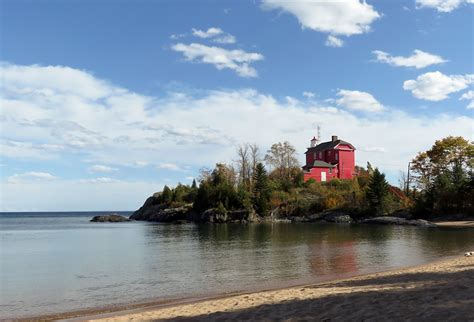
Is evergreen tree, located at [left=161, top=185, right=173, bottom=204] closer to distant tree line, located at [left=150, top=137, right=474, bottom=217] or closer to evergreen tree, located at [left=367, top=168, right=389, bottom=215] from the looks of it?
distant tree line, located at [left=150, top=137, right=474, bottom=217]

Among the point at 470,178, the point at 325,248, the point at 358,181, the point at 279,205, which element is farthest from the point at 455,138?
the point at 325,248

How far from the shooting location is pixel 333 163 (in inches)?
3900

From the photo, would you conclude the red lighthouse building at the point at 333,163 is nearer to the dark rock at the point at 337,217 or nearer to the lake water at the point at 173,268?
the dark rock at the point at 337,217

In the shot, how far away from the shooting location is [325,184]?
9425 centimetres

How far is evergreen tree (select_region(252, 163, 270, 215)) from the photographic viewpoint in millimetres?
90125

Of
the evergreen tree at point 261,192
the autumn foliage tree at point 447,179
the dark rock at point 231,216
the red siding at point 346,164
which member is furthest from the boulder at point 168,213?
the autumn foliage tree at point 447,179

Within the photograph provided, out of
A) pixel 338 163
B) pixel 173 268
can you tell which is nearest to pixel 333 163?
pixel 338 163

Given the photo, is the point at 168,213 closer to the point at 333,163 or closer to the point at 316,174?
the point at 316,174

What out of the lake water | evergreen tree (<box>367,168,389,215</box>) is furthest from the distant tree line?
the lake water

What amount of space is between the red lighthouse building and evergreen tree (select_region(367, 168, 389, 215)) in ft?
57.1

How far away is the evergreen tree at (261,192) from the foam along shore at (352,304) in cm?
7283

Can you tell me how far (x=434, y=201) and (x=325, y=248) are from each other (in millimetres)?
46016

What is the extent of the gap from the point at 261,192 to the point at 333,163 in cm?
1990

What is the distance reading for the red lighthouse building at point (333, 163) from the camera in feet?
320
